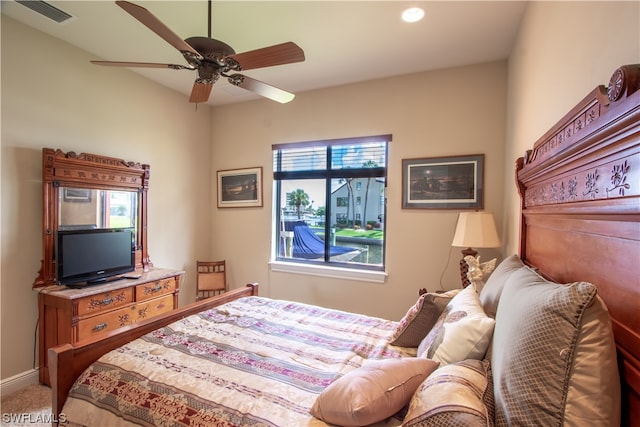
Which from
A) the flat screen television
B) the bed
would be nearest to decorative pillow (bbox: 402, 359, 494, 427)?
the bed

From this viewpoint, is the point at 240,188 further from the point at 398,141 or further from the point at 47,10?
the point at 47,10

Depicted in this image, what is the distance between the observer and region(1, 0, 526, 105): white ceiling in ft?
6.93

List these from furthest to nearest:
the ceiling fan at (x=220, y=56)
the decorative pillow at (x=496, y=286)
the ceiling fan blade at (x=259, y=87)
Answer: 1. the ceiling fan blade at (x=259, y=87)
2. the ceiling fan at (x=220, y=56)
3. the decorative pillow at (x=496, y=286)

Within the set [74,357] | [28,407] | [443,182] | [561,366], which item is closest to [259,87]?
[74,357]

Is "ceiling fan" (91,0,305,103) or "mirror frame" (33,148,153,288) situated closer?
"ceiling fan" (91,0,305,103)

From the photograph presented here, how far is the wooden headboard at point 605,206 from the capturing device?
701 mm

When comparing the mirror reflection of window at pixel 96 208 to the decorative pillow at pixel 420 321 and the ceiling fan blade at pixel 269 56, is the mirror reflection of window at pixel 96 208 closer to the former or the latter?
the ceiling fan blade at pixel 269 56

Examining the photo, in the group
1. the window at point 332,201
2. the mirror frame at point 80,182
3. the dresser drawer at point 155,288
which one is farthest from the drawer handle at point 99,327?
the window at point 332,201

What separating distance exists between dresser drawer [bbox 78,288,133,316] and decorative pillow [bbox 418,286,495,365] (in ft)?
8.22

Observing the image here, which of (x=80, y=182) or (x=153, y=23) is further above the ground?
(x=153, y=23)

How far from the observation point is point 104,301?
8.04 feet

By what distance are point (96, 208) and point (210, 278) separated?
60.6 inches

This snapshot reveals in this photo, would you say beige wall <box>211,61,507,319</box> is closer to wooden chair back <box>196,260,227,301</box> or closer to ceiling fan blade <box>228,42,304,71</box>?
wooden chair back <box>196,260,227,301</box>

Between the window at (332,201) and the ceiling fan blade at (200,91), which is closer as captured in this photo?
the ceiling fan blade at (200,91)
